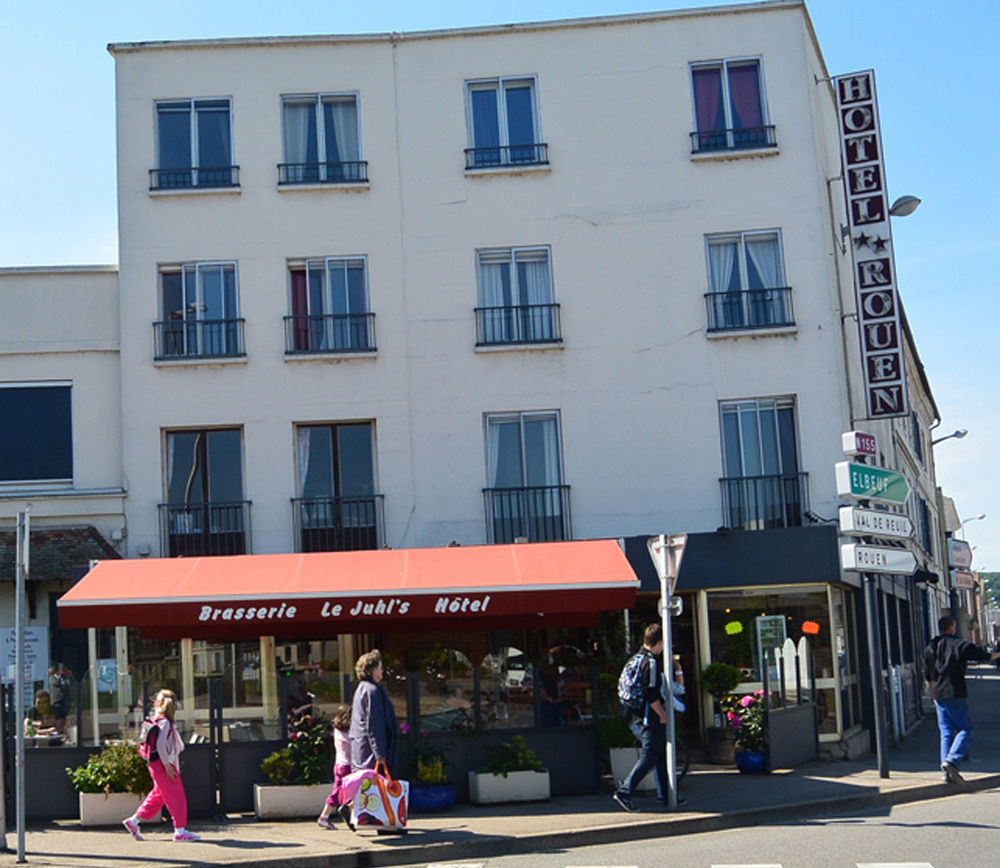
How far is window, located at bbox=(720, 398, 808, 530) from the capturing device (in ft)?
65.5

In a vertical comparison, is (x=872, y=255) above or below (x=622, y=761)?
above

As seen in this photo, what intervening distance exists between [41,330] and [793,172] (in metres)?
11.9

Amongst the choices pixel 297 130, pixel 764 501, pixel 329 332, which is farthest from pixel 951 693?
pixel 297 130

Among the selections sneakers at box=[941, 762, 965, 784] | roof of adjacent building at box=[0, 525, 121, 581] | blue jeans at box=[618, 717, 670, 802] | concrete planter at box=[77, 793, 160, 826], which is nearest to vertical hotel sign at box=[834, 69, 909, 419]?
sneakers at box=[941, 762, 965, 784]

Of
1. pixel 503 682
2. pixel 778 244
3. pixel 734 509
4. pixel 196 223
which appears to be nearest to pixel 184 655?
pixel 503 682

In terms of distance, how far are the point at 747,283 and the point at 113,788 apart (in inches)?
469

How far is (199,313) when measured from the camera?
67.7 feet

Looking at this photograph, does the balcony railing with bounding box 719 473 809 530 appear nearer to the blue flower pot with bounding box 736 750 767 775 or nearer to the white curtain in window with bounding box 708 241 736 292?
the white curtain in window with bounding box 708 241 736 292

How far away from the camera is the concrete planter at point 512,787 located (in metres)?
14.5

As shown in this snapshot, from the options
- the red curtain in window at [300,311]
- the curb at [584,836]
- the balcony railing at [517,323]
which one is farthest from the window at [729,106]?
the curb at [584,836]

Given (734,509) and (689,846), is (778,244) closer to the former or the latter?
(734,509)

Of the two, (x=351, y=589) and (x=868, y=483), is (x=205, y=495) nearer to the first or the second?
(x=351, y=589)

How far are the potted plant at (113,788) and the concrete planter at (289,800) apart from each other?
118 centimetres

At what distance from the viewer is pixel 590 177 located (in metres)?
20.8
